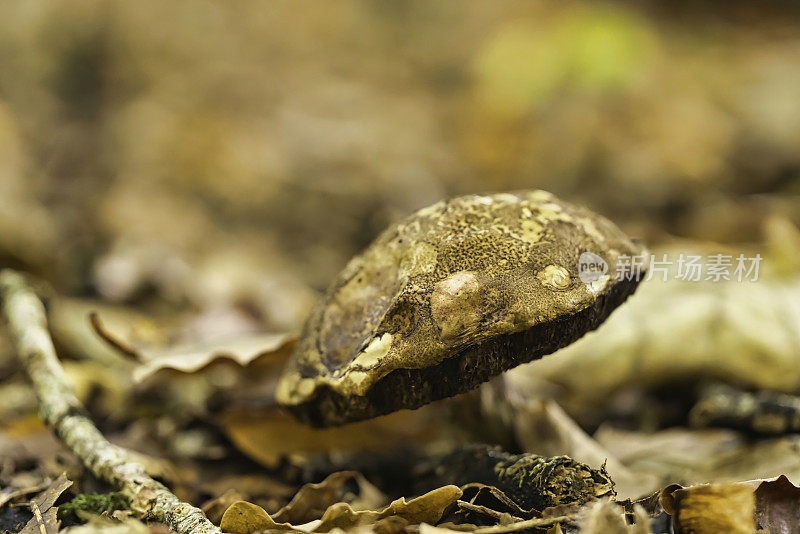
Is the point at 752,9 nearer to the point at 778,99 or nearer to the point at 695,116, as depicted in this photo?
the point at 778,99

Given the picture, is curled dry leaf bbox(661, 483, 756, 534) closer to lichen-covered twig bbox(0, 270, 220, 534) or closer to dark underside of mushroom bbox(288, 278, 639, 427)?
dark underside of mushroom bbox(288, 278, 639, 427)

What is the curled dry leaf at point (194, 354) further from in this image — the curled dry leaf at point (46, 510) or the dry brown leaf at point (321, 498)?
the dry brown leaf at point (321, 498)

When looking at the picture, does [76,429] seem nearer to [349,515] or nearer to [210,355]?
[210,355]

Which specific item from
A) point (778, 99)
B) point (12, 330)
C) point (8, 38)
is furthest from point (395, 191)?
point (778, 99)

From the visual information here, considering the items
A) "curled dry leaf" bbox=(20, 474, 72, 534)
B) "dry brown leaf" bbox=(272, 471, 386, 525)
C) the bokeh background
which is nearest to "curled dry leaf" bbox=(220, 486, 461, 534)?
"dry brown leaf" bbox=(272, 471, 386, 525)

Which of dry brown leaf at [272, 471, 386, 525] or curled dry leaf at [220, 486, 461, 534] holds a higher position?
curled dry leaf at [220, 486, 461, 534]

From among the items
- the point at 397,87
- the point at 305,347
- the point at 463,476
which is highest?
the point at 397,87

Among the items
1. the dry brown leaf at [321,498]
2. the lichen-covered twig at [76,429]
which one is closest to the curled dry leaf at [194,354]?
the lichen-covered twig at [76,429]
